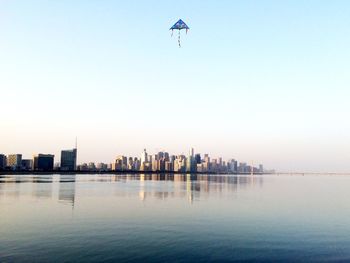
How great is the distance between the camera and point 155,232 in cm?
4447

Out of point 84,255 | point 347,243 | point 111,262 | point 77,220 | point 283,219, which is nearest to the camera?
point 111,262

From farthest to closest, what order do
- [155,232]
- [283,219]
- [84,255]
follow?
[283,219], [155,232], [84,255]

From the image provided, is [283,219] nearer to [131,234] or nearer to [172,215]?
[172,215]

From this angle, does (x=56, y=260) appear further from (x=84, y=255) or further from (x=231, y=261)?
(x=231, y=261)

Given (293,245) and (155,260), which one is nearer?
(155,260)

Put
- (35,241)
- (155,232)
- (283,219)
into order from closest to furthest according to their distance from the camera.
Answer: (35,241), (155,232), (283,219)

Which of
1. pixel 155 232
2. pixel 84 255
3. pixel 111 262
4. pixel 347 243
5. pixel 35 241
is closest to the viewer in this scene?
pixel 111 262

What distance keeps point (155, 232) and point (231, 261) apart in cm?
1509

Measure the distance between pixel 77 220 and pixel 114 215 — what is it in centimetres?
788

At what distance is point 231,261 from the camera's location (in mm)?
31641

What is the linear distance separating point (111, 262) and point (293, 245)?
21.2m

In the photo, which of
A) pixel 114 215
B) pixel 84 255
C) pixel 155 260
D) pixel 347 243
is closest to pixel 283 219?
pixel 347 243

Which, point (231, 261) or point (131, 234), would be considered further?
point (131, 234)

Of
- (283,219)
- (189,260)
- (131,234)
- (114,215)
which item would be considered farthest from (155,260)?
(283,219)
